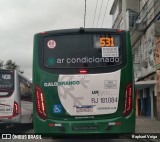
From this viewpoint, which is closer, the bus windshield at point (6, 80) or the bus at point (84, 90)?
the bus at point (84, 90)

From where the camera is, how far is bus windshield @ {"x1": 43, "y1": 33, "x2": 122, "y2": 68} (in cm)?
1100

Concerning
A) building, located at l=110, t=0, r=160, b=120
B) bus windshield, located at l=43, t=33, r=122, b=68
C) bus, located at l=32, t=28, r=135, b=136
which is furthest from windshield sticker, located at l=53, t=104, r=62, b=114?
building, located at l=110, t=0, r=160, b=120

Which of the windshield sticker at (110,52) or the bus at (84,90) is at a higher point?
the windshield sticker at (110,52)

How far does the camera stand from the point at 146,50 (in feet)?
116

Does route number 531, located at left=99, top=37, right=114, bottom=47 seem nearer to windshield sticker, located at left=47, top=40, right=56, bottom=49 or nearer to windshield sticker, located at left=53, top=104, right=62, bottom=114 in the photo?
windshield sticker, located at left=47, top=40, right=56, bottom=49

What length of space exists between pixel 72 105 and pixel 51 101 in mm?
554

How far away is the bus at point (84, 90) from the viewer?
1070cm

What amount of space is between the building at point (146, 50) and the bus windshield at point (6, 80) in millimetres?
14502

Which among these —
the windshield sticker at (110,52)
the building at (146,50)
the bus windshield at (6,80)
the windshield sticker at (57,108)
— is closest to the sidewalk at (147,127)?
the building at (146,50)

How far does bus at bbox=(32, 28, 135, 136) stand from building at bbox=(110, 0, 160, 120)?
19.0 m

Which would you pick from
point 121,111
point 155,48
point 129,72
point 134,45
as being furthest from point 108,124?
point 134,45

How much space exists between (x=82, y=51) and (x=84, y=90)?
1055mm

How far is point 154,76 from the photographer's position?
32.8 metres

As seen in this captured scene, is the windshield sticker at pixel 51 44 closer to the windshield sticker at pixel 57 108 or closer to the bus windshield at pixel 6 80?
the windshield sticker at pixel 57 108
